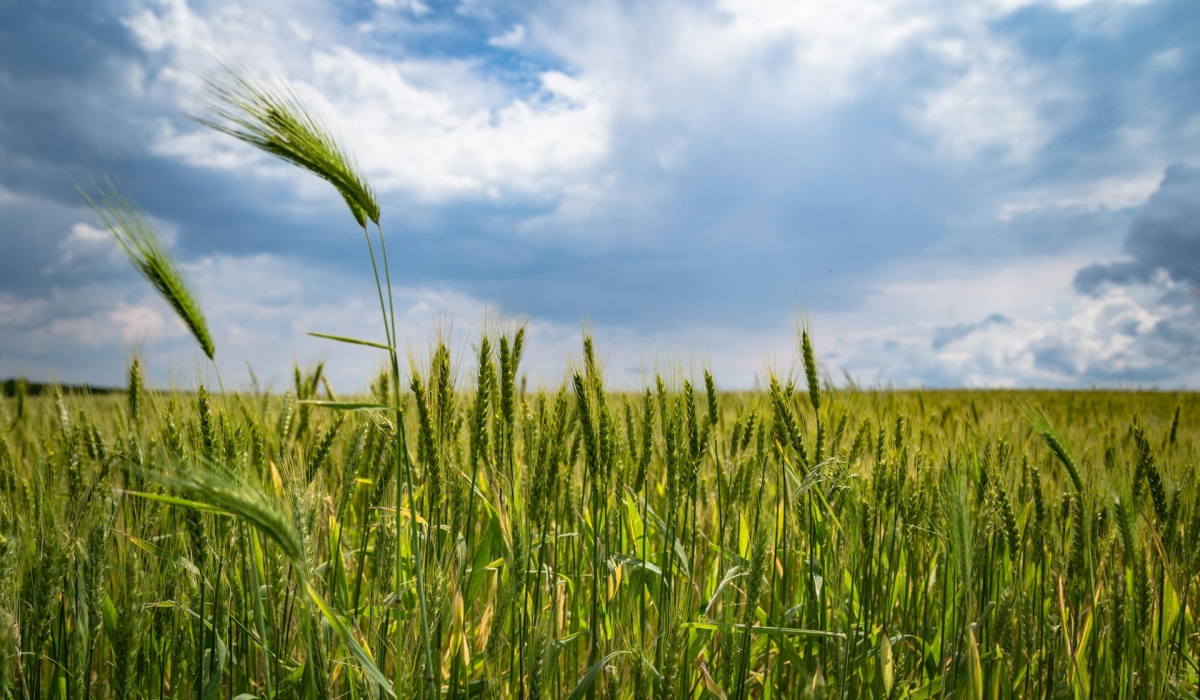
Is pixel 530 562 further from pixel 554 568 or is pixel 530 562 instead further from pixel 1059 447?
pixel 1059 447

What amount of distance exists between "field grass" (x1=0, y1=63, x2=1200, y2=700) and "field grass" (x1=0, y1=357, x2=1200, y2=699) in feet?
0.05

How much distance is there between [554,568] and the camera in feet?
7.17

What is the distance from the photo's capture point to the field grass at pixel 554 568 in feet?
5.77

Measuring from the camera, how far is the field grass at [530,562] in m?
1.71

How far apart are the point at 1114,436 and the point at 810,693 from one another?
5724 millimetres

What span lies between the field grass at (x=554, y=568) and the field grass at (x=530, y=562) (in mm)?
15

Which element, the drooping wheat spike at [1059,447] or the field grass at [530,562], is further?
the drooping wheat spike at [1059,447]

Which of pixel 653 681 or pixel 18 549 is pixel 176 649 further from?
pixel 653 681

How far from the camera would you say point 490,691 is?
173 centimetres

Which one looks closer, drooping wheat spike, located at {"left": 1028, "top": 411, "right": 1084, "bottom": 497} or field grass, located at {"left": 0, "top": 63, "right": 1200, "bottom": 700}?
field grass, located at {"left": 0, "top": 63, "right": 1200, "bottom": 700}

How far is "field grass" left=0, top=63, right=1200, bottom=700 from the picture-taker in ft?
5.62

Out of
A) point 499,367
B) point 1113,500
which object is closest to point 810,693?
point 499,367

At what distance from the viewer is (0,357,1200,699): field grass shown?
1760 millimetres

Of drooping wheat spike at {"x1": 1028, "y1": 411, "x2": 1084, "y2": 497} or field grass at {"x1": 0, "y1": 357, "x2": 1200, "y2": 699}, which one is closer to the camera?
field grass at {"x1": 0, "y1": 357, "x2": 1200, "y2": 699}
